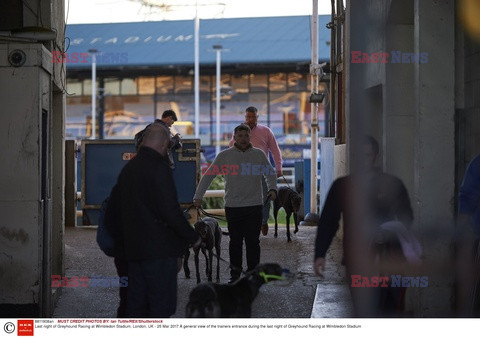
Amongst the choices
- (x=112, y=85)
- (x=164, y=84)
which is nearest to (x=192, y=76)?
(x=164, y=84)

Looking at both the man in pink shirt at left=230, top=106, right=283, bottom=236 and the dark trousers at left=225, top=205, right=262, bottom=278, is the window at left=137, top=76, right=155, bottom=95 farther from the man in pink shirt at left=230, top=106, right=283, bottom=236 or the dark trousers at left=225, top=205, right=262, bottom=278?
the dark trousers at left=225, top=205, right=262, bottom=278

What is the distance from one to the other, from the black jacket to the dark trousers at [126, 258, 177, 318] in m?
0.08

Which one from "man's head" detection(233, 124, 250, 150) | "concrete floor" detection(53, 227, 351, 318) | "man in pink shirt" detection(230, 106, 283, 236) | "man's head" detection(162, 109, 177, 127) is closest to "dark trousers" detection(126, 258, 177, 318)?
"concrete floor" detection(53, 227, 351, 318)

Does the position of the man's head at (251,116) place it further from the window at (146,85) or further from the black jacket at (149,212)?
the window at (146,85)

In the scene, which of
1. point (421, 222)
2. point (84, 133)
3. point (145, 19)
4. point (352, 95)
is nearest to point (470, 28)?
point (421, 222)

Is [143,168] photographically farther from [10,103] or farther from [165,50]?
[165,50]

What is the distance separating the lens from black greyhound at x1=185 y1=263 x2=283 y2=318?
6059mm

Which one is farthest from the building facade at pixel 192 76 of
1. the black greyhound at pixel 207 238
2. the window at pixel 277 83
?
the black greyhound at pixel 207 238

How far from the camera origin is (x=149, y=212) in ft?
20.8

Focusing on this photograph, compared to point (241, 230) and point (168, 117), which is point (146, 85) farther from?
point (241, 230)

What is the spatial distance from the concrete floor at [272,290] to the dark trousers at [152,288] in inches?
81.0

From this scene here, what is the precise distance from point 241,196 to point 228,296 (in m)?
3.57

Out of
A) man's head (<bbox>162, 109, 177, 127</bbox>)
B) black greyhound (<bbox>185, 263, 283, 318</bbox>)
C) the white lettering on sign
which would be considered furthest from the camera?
the white lettering on sign

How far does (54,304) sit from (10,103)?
211cm
